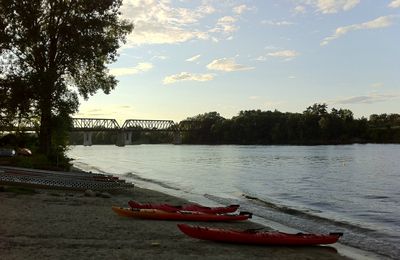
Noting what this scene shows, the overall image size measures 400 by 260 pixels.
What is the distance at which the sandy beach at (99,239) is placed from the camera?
33.3 feet

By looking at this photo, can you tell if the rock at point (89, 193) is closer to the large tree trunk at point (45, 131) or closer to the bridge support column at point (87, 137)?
the large tree trunk at point (45, 131)

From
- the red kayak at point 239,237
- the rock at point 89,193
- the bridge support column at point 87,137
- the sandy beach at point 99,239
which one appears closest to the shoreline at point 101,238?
the sandy beach at point 99,239

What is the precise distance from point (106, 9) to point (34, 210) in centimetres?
2164

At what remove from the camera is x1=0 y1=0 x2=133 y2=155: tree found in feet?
101

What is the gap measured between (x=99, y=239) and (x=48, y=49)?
78.9 feet

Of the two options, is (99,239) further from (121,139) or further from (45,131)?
(121,139)

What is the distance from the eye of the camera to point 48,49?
1282 inches

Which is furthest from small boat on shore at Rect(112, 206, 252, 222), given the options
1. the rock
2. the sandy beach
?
the rock

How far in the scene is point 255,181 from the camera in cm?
3991

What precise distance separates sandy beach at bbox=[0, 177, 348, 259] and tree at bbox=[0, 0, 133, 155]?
1566cm

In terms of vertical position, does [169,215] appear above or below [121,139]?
below

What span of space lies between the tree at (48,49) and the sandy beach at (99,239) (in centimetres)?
1566

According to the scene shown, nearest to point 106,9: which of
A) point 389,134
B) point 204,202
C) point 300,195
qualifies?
point 204,202

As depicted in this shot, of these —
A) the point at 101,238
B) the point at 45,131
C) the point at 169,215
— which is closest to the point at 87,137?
the point at 45,131
